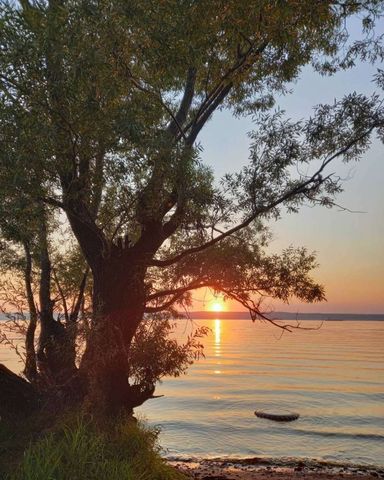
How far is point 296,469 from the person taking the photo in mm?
22016

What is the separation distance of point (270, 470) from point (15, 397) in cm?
1235

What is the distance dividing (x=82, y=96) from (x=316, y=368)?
69.1 meters

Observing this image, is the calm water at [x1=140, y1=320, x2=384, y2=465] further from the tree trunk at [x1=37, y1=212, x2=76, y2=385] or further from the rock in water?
the tree trunk at [x1=37, y1=212, x2=76, y2=385]

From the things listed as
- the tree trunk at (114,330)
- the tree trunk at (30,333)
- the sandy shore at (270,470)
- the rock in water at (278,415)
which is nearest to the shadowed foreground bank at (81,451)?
the tree trunk at (114,330)

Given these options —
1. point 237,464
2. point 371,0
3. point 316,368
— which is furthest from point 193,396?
point 371,0

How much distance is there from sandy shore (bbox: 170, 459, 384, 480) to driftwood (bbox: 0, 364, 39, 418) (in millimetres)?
6784

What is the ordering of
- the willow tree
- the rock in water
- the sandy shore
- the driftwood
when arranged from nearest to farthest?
the willow tree, the driftwood, the sandy shore, the rock in water

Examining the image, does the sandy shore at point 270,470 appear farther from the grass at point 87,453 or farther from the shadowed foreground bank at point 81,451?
the grass at point 87,453

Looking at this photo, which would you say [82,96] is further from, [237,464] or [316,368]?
[316,368]

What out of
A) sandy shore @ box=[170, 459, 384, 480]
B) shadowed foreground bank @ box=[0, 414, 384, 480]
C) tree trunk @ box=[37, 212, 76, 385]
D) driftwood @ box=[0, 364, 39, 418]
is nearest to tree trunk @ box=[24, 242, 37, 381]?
tree trunk @ box=[37, 212, 76, 385]

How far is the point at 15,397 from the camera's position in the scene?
15.4 metres

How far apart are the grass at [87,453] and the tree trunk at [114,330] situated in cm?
74

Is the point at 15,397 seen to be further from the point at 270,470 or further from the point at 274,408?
the point at 274,408

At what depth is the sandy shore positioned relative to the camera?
1945 cm
